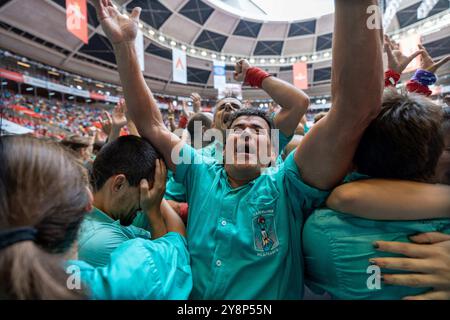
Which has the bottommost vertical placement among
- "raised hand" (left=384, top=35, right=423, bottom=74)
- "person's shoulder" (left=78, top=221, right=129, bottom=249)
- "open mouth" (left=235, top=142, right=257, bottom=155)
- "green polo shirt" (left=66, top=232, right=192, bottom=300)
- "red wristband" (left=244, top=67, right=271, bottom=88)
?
"green polo shirt" (left=66, top=232, right=192, bottom=300)

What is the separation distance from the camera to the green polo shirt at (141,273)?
0.80 m

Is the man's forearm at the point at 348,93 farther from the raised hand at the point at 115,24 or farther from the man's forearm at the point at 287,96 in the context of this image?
the raised hand at the point at 115,24

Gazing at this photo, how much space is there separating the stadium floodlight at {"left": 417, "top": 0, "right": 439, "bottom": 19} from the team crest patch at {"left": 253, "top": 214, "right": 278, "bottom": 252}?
65.1 ft

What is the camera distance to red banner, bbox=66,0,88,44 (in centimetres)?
831

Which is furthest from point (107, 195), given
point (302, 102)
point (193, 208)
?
point (302, 102)

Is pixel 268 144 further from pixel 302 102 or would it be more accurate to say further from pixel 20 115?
pixel 20 115

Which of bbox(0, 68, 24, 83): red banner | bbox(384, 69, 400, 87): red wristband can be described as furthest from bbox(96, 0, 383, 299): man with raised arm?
bbox(0, 68, 24, 83): red banner

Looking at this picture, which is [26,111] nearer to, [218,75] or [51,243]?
[218,75]

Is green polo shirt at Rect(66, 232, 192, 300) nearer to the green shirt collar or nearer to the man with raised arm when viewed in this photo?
the man with raised arm

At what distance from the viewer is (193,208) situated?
4.23ft

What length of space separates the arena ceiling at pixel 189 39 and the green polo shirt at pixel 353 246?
16.4 metres

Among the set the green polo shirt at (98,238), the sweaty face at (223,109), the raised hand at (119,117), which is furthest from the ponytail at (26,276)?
the sweaty face at (223,109)

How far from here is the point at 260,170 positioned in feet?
4.33

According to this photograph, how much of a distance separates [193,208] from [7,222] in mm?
769
